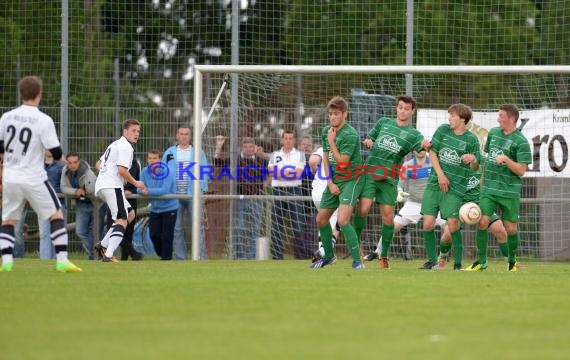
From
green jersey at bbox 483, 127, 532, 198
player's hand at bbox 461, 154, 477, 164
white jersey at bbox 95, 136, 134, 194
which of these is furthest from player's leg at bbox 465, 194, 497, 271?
white jersey at bbox 95, 136, 134, 194

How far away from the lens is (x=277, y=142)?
20.5 m

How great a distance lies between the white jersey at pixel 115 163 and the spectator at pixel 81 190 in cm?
253

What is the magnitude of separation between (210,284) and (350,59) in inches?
550

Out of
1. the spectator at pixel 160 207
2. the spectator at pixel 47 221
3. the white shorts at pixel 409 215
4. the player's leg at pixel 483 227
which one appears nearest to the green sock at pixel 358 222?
the player's leg at pixel 483 227

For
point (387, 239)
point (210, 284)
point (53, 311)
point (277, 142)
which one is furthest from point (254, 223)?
point (53, 311)

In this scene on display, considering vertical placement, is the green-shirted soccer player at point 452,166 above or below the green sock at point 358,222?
above

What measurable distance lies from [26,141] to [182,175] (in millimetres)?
7659

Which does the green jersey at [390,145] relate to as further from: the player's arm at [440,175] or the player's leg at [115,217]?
the player's leg at [115,217]

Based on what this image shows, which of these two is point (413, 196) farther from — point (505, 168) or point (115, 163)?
point (115, 163)

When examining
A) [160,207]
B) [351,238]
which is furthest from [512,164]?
[160,207]

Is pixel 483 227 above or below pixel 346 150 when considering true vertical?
below

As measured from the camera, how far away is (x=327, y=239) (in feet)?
48.8

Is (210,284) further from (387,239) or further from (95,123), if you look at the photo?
(95,123)

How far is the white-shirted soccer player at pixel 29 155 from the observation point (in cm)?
1241
